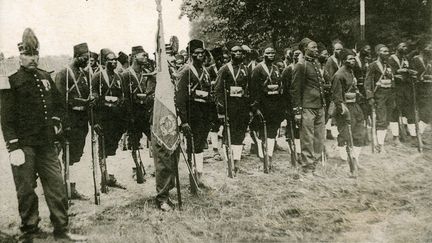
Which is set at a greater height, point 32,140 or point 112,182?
point 32,140

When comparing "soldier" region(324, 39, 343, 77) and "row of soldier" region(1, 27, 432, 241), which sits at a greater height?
"soldier" region(324, 39, 343, 77)

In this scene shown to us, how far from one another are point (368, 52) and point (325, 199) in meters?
5.83

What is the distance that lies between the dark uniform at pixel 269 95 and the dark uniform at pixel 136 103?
6.76ft

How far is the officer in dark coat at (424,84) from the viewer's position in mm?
11609

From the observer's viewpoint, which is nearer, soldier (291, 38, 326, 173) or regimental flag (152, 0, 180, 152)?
regimental flag (152, 0, 180, 152)

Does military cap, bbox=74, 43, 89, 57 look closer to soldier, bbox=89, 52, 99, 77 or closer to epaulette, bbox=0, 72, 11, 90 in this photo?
soldier, bbox=89, 52, 99, 77

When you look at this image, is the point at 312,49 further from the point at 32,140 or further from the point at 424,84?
the point at 32,140

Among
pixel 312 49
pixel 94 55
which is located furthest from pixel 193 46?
pixel 94 55

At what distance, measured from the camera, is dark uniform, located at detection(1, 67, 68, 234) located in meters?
5.61

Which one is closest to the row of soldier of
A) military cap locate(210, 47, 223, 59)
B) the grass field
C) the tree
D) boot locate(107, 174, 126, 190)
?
boot locate(107, 174, 126, 190)

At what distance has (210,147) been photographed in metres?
13.5

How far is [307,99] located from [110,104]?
136 inches

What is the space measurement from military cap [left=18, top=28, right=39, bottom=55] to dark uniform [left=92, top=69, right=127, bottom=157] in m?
2.68

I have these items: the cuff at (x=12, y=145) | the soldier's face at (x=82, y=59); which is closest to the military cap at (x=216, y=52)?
the soldier's face at (x=82, y=59)
